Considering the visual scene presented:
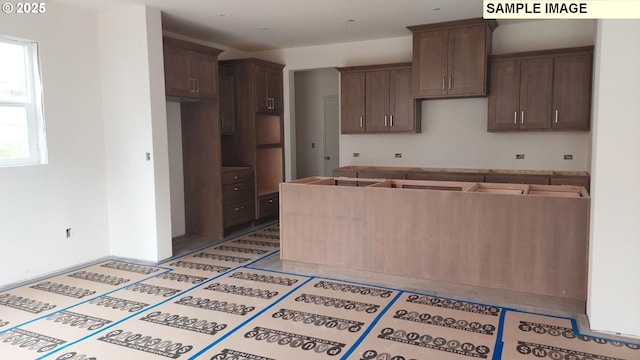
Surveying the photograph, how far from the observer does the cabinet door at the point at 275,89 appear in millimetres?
7134

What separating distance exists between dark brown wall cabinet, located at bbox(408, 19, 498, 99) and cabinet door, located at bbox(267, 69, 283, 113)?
7.47 feet

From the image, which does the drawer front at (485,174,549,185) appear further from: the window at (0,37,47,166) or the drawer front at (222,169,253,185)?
the window at (0,37,47,166)

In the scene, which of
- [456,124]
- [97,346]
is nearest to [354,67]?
[456,124]

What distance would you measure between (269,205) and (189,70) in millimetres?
2601

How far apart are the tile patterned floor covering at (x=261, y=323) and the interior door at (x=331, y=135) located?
4526 mm

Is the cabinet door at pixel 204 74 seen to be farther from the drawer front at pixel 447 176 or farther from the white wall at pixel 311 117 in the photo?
the white wall at pixel 311 117

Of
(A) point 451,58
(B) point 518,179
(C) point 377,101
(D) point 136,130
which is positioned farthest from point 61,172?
(B) point 518,179

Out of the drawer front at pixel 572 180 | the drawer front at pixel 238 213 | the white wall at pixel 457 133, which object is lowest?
the drawer front at pixel 238 213

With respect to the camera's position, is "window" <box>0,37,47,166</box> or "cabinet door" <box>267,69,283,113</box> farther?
"cabinet door" <box>267,69,283,113</box>

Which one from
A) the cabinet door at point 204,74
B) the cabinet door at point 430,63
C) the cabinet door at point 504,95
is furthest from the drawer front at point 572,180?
the cabinet door at point 204,74

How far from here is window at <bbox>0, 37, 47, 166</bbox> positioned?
175 inches

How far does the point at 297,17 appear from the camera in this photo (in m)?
5.51

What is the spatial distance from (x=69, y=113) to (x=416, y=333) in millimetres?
4191

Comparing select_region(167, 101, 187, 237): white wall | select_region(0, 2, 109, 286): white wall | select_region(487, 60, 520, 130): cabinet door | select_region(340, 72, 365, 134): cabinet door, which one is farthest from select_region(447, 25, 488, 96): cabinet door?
select_region(0, 2, 109, 286): white wall
